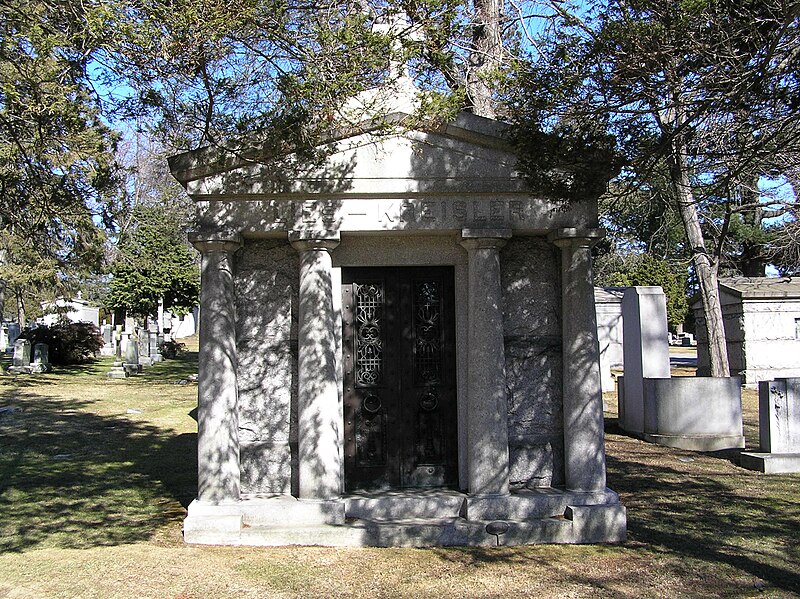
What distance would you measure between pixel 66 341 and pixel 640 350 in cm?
1881

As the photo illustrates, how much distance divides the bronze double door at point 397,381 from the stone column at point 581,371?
Answer: 1.09 meters

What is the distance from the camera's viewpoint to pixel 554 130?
6.03 metres

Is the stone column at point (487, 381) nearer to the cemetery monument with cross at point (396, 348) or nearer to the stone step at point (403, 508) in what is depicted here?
the cemetery monument with cross at point (396, 348)

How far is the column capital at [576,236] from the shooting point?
661 cm

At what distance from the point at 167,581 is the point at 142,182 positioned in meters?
31.6

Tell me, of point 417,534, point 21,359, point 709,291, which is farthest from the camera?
point 21,359

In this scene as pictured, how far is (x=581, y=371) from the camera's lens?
6.66 meters

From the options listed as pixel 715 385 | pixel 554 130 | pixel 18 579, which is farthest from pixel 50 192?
pixel 715 385

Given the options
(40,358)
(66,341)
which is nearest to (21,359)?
(40,358)

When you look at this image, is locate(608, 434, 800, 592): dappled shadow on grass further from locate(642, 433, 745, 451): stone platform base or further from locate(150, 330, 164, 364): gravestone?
locate(150, 330, 164, 364): gravestone

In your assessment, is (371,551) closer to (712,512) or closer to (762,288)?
(712,512)

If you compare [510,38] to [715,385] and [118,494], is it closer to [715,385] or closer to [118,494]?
[715,385]

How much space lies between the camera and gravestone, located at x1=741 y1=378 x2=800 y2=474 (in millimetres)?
9289

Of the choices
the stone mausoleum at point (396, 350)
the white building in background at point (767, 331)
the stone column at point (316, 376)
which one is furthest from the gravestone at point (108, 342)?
the stone column at point (316, 376)
